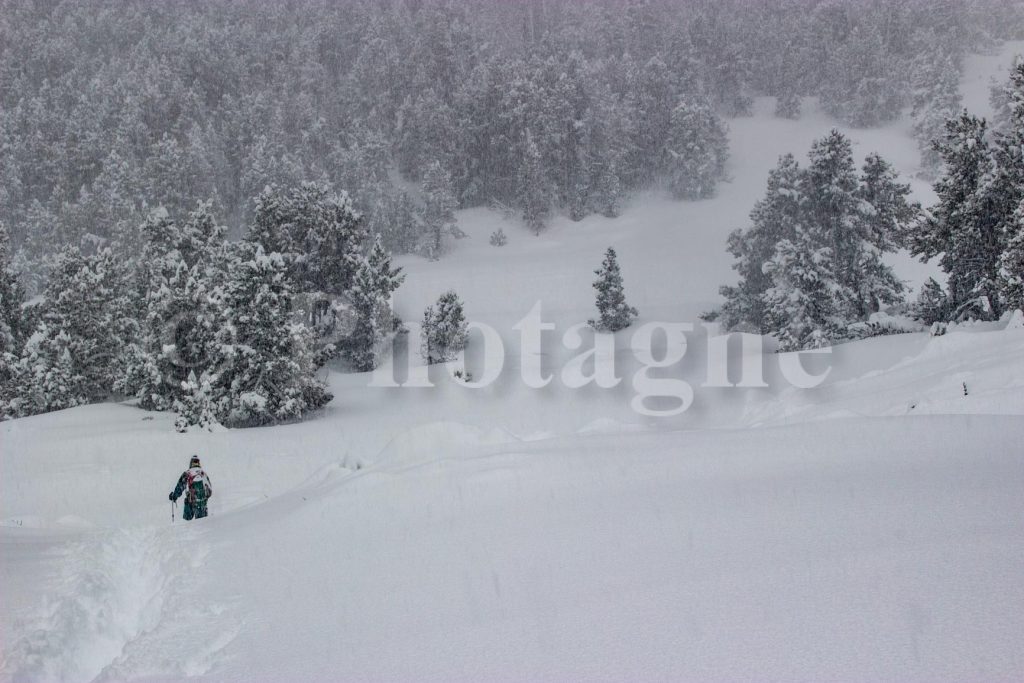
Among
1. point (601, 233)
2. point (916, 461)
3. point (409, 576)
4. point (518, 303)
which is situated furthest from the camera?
point (601, 233)

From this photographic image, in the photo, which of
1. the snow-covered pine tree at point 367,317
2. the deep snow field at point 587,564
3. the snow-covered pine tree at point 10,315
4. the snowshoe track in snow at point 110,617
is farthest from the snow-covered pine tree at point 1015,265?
the snow-covered pine tree at point 10,315

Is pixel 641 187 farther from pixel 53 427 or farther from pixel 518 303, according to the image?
pixel 53 427

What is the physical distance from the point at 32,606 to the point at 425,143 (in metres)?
73.3

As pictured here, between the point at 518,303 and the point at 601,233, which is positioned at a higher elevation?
the point at 601,233

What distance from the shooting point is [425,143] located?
2975 inches

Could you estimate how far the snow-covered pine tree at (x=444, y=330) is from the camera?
134 feet

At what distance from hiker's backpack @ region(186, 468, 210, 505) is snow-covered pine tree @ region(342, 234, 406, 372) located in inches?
1150

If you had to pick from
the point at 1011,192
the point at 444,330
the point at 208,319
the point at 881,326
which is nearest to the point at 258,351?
the point at 208,319

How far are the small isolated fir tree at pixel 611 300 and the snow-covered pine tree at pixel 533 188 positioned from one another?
26.5 meters

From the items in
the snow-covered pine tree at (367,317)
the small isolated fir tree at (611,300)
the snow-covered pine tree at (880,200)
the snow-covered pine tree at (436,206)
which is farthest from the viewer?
the snow-covered pine tree at (436,206)

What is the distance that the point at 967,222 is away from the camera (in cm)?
2397

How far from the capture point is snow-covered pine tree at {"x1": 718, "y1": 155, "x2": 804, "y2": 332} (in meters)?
39.0

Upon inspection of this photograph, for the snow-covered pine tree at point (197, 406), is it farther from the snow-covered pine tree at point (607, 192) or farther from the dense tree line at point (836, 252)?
the snow-covered pine tree at point (607, 192)

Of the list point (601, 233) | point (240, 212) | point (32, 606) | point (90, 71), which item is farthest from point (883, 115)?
point (90, 71)
